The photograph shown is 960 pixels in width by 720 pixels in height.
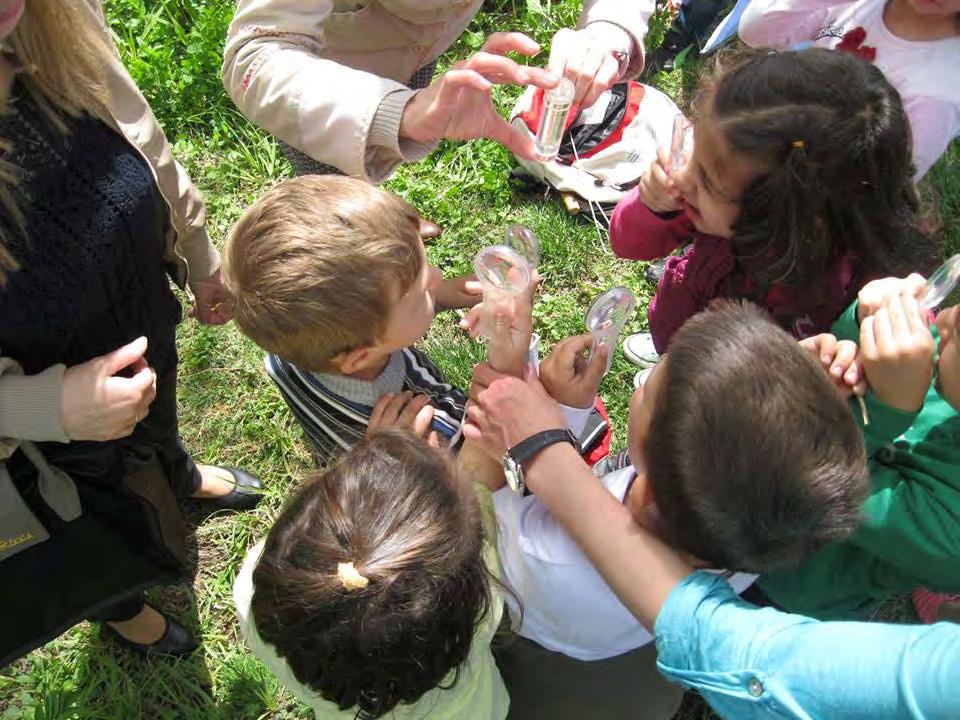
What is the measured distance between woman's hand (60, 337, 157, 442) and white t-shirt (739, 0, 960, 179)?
2142mm

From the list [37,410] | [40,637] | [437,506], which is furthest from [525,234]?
[40,637]

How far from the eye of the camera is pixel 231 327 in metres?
2.96

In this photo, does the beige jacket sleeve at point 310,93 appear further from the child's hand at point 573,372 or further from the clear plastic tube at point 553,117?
the child's hand at point 573,372

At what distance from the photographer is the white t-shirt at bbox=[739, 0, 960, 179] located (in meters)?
2.19

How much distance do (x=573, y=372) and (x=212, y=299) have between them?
1.09 m

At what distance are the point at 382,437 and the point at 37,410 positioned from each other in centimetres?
65

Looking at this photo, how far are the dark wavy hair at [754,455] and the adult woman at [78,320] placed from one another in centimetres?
108

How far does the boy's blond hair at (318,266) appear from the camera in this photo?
61.8 inches

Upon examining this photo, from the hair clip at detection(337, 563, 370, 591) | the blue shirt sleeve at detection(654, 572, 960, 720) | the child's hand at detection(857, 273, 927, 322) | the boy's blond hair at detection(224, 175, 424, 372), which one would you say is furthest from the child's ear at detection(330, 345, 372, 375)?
the child's hand at detection(857, 273, 927, 322)

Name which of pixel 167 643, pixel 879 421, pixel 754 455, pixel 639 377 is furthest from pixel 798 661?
pixel 167 643

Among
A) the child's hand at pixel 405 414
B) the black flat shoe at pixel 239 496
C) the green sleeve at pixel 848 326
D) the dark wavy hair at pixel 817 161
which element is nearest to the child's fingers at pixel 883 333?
the green sleeve at pixel 848 326

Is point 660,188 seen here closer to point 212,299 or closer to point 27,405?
point 212,299

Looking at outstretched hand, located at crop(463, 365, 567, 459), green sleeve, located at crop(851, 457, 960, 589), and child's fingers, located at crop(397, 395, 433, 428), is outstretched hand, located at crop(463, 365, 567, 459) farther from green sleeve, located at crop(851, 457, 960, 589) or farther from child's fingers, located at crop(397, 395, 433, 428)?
green sleeve, located at crop(851, 457, 960, 589)

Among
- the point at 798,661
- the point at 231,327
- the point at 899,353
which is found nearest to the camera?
the point at 798,661
